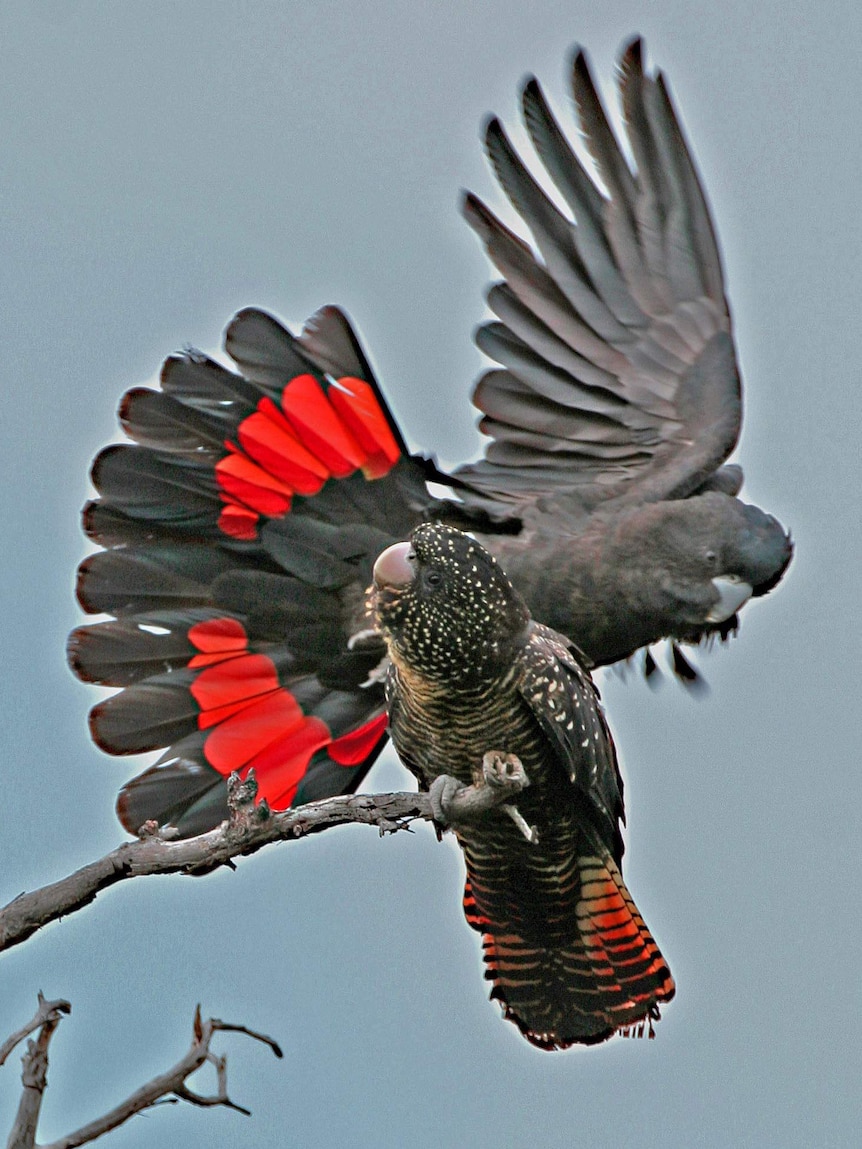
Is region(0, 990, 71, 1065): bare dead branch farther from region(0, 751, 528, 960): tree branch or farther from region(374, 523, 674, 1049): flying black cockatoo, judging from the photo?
region(374, 523, 674, 1049): flying black cockatoo

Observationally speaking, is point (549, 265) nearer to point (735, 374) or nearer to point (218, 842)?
point (735, 374)

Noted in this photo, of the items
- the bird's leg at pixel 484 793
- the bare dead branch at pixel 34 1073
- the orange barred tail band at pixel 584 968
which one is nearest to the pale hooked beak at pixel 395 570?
the bird's leg at pixel 484 793

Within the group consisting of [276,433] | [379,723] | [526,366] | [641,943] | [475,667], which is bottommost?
[641,943]

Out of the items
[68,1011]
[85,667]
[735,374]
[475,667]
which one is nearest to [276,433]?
[85,667]

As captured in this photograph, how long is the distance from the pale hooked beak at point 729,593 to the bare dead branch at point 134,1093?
8.11ft

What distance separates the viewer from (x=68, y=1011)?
2.98 m

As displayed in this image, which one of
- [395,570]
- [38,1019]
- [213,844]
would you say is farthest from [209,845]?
[395,570]

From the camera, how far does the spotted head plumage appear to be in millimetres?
3533

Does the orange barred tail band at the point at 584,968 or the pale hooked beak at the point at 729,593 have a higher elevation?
the pale hooked beak at the point at 729,593

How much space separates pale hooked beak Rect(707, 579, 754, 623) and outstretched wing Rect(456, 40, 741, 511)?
0.37 m

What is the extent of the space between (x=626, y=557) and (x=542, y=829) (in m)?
1.28

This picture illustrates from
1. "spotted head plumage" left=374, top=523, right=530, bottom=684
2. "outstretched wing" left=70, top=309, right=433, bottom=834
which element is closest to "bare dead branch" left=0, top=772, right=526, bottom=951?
"spotted head plumage" left=374, top=523, right=530, bottom=684

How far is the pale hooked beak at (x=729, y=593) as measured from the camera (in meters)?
4.89

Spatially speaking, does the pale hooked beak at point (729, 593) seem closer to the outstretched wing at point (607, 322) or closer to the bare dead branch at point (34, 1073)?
the outstretched wing at point (607, 322)
